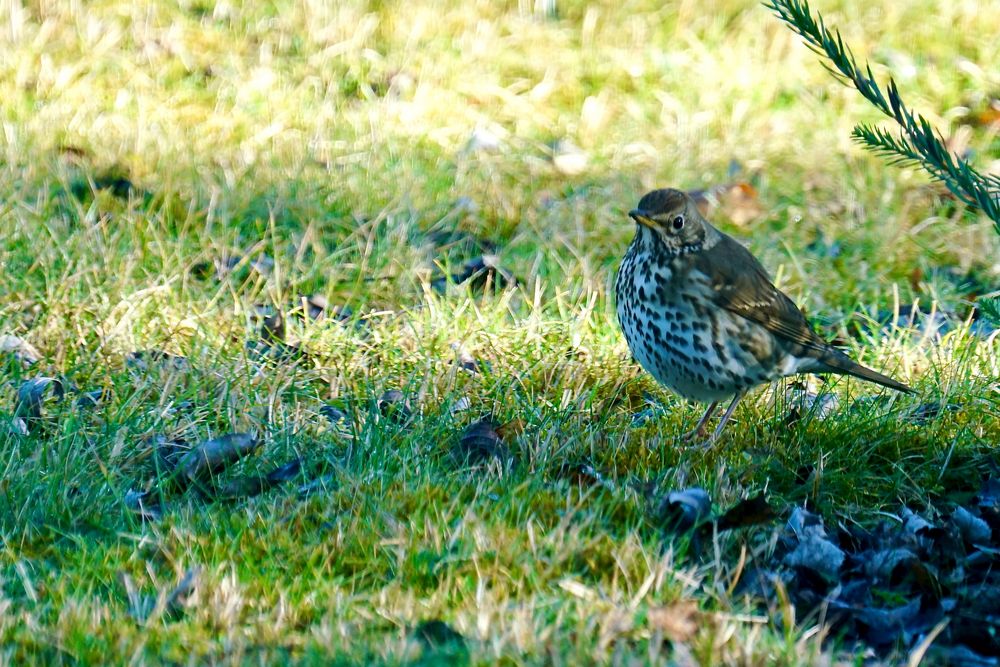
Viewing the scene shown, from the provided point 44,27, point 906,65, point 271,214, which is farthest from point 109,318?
point 906,65

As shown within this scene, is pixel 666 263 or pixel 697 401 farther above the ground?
pixel 666 263

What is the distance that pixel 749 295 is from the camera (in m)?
4.45

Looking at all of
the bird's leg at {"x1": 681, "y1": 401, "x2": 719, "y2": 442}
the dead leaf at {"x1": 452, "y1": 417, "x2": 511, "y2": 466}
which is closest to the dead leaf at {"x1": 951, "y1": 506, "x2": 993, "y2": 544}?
the bird's leg at {"x1": 681, "y1": 401, "x2": 719, "y2": 442}

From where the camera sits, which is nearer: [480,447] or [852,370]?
[480,447]

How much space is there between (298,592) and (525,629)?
57cm

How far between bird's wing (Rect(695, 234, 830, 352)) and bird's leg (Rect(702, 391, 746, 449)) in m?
0.25

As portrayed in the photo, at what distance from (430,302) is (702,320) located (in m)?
1.23

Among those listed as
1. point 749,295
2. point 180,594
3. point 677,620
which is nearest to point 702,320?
point 749,295

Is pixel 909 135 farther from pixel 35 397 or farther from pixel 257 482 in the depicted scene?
pixel 35 397

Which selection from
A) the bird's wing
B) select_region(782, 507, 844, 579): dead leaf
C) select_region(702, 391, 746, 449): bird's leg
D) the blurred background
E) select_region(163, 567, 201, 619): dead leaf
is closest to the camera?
select_region(163, 567, 201, 619): dead leaf

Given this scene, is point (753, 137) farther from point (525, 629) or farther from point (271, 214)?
point (525, 629)

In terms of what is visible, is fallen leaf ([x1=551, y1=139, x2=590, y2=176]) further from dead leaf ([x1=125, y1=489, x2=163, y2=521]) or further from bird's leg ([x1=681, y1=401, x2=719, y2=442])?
dead leaf ([x1=125, y1=489, x2=163, y2=521])

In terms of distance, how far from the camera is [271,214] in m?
5.61

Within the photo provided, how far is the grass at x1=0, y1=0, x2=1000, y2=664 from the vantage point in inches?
119
